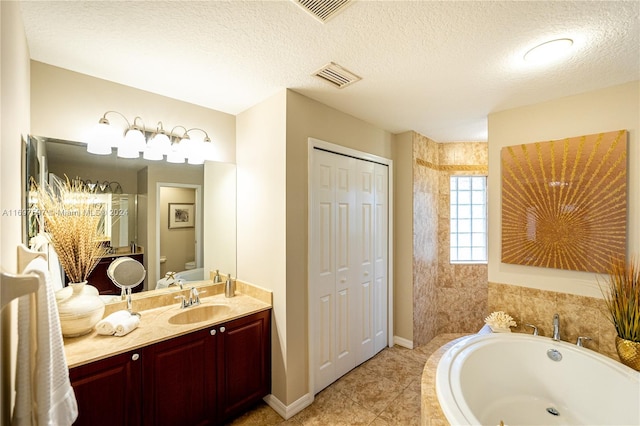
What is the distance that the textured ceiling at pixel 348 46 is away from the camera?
4.27 feet

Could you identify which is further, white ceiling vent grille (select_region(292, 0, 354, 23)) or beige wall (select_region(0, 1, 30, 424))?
white ceiling vent grille (select_region(292, 0, 354, 23))

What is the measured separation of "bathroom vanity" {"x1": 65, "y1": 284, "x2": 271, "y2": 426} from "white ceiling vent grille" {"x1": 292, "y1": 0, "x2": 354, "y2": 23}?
192 cm

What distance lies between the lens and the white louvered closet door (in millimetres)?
2365

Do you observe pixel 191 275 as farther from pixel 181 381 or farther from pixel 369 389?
pixel 369 389

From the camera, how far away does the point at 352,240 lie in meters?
2.70

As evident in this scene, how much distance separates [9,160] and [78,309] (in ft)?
3.09

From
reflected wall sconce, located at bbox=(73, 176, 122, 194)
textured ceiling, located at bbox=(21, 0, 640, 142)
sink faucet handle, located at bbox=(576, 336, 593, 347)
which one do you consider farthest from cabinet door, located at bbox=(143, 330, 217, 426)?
sink faucet handle, located at bbox=(576, 336, 593, 347)

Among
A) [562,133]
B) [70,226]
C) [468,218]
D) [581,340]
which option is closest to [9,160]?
[70,226]

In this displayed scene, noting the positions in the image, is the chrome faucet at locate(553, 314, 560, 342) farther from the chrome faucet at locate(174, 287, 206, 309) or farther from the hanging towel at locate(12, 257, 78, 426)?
the hanging towel at locate(12, 257, 78, 426)

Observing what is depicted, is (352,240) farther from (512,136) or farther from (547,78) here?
(547,78)

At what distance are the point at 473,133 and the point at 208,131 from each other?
2833 millimetres

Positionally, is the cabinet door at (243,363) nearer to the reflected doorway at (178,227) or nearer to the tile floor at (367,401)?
the tile floor at (367,401)

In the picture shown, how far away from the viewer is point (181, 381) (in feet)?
5.76

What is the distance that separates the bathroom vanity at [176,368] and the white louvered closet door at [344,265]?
1.66 ft
